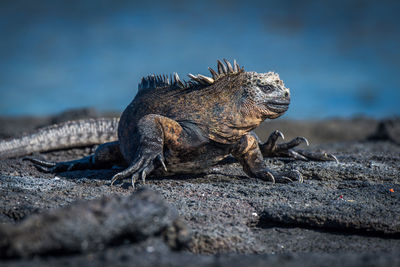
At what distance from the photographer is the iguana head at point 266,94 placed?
160 inches

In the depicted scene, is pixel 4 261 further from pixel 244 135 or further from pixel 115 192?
pixel 244 135

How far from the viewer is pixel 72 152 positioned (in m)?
7.13

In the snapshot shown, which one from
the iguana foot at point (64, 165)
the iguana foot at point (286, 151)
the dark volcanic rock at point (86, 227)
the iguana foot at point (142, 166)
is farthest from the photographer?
the iguana foot at point (64, 165)

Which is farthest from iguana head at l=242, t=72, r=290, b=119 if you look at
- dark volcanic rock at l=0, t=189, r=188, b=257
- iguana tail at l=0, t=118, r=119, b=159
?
iguana tail at l=0, t=118, r=119, b=159

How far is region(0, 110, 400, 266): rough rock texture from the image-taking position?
1.91 metres

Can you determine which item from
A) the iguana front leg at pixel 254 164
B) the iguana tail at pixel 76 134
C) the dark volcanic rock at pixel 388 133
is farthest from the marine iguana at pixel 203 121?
the dark volcanic rock at pixel 388 133

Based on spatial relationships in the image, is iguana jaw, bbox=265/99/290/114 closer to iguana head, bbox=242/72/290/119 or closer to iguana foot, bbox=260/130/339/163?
iguana head, bbox=242/72/290/119

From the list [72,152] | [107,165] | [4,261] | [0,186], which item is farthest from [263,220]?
[72,152]

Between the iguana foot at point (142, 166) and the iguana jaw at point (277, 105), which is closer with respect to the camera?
the iguana foot at point (142, 166)

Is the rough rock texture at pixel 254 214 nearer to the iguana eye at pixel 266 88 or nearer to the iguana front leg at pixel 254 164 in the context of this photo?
the iguana front leg at pixel 254 164

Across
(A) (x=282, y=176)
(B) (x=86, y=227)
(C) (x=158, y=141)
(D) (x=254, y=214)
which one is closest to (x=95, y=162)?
(C) (x=158, y=141)

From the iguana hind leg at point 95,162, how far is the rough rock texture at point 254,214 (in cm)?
43

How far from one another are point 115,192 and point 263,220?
137 centimetres

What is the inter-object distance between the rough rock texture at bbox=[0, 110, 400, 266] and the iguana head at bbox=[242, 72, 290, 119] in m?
0.79
